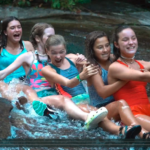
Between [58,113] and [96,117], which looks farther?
[58,113]

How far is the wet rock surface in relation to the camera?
2.66m

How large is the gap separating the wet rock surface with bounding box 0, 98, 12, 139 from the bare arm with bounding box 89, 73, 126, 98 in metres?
0.89

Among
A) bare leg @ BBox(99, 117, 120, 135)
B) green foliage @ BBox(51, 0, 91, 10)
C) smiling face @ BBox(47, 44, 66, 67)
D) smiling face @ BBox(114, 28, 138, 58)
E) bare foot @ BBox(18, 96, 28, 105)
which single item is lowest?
bare leg @ BBox(99, 117, 120, 135)

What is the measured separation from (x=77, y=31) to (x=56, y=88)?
405 cm

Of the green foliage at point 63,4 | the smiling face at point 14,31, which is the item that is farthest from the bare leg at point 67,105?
the green foliage at point 63,4

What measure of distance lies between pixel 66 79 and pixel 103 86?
1.41 feet

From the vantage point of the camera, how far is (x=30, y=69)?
12.5 ft

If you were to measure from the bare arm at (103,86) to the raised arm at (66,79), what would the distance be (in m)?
0.07

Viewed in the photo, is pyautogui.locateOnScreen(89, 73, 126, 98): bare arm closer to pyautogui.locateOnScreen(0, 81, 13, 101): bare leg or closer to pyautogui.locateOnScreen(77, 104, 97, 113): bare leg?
pyautogui.locateOnScreen(77, 104, 97, 113): bare leg

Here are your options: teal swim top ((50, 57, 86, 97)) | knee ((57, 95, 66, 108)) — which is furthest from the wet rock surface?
teal swim top ((50, 57, 86, 97))

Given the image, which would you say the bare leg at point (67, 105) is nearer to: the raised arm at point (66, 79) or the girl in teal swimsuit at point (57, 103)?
the girl in teal swimsuit at point (57, 103)

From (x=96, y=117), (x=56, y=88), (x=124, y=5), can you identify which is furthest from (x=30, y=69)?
(x=124, y=5)

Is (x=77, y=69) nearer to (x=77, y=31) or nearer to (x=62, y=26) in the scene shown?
(x=77, y=31)

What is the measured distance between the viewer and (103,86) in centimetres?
294
